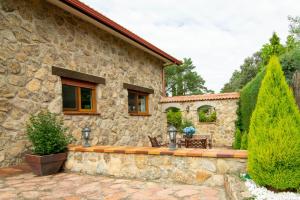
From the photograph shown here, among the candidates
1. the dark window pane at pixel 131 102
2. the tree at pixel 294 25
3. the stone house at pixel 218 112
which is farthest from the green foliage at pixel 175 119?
the tree at pixel 294 25

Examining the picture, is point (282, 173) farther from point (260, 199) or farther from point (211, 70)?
point (211, 70)

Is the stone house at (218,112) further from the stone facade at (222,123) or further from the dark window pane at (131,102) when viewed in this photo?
the dark window pane at (131,102)

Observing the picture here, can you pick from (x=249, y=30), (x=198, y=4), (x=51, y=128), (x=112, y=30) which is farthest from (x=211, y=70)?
(x=51, y=128)

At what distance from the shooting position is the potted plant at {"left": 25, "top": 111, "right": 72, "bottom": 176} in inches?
148

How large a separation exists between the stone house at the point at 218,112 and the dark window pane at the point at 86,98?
184 inches

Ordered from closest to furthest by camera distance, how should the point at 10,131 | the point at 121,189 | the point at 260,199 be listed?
the point at 260,199
the point at 121,189
the point at 10,131

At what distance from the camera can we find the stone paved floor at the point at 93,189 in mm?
2695

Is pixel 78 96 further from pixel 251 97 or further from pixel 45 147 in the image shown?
pixel 251 97

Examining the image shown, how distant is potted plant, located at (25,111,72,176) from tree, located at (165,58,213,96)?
25.3 meters

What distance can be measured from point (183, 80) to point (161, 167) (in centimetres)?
2671

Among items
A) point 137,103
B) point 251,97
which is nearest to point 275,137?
point 251,97

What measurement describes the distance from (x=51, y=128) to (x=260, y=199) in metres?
3.44

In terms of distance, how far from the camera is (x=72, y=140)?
5055mm

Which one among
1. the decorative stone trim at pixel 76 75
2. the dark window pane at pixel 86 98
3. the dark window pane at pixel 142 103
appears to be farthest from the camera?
the dark window pane at pixel 142 103
